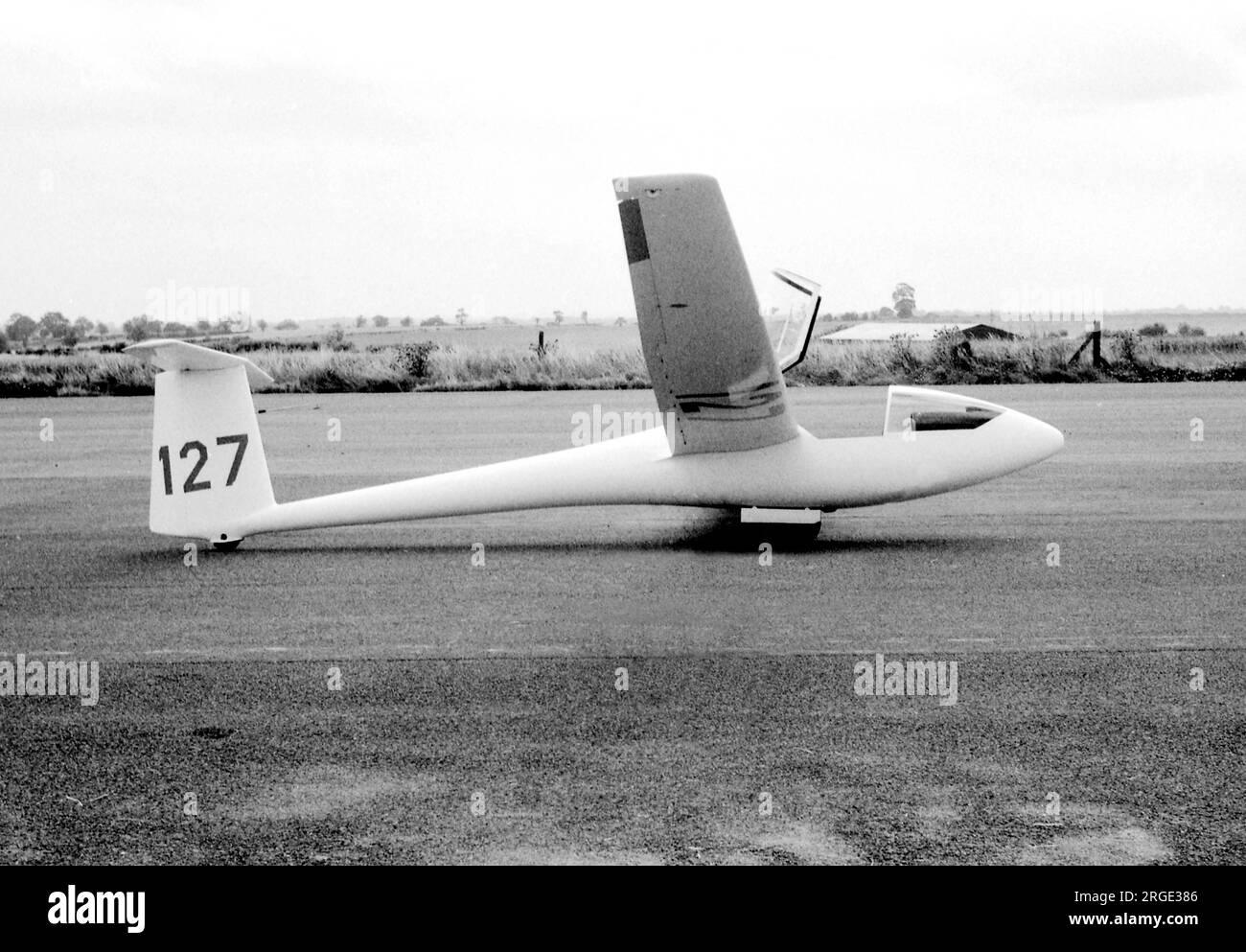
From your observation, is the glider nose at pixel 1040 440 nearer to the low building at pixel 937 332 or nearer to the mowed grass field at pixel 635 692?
the mowed grass field at pixel 635 692

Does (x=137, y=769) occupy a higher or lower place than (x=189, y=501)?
lower

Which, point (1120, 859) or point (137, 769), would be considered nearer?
point (1120, 859)

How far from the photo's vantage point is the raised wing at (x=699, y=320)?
898cm

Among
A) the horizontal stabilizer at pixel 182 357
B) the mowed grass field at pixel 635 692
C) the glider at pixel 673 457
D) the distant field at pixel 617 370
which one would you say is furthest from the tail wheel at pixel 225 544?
the distant field at pixel 617 370

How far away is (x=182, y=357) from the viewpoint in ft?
32.8

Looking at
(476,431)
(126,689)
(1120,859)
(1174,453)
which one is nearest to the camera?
(1120,859)

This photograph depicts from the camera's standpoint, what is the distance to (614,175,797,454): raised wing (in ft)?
29.5

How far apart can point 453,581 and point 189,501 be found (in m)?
2.38

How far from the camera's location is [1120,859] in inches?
167

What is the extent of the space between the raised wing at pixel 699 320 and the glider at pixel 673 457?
2 centimetres

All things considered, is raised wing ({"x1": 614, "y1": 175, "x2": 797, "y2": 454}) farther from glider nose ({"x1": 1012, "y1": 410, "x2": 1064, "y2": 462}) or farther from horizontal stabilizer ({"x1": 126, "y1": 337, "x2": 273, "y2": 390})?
horizontal stabilizer ({"x1": 126, "y1": 337, "x2": 273, "y2": 390})

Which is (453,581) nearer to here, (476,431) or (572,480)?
(572,480)

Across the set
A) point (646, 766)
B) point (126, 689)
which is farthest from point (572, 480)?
point (646, 766)

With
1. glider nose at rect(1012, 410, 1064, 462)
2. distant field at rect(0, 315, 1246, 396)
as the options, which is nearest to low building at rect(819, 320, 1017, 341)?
distant field at rect(0, 315, 1246, 396)
